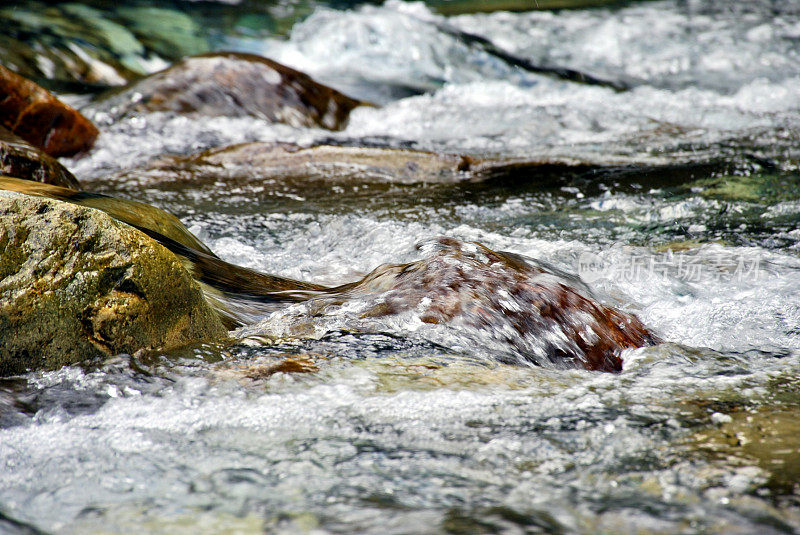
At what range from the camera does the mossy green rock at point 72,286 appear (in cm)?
216

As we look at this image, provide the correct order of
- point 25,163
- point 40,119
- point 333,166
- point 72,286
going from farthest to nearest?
point 40,119 → point 333,166 → point 25,163 → point 72,286

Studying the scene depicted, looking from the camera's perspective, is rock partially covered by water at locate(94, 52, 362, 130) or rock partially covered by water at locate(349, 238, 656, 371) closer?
rock partially covered by water at locate(349, 238, 656, 371)

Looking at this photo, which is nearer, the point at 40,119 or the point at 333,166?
the point at 333,166

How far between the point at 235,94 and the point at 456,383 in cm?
579

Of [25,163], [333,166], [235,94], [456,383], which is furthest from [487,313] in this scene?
[235,94]

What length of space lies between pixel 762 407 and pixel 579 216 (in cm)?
259

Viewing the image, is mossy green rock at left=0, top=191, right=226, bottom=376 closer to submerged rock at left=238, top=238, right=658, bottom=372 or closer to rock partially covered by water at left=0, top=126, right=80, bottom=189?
submerged rock at left=238, top=238, right=658, bottom=372

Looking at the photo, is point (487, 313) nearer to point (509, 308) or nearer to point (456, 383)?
point (509, 308)

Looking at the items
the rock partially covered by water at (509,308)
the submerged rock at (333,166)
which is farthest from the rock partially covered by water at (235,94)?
the rock partially covered by water at (509,308)

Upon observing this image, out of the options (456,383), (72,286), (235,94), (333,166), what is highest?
(235,94)

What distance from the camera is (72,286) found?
2.20 metres

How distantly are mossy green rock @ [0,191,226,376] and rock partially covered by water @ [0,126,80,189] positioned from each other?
191 centimetres

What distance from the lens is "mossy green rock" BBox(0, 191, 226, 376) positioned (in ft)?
7.09

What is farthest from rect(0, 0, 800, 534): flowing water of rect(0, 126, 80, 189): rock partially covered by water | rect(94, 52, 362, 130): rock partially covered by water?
rect(0, 126, 80, 189): rock partially covered by water
